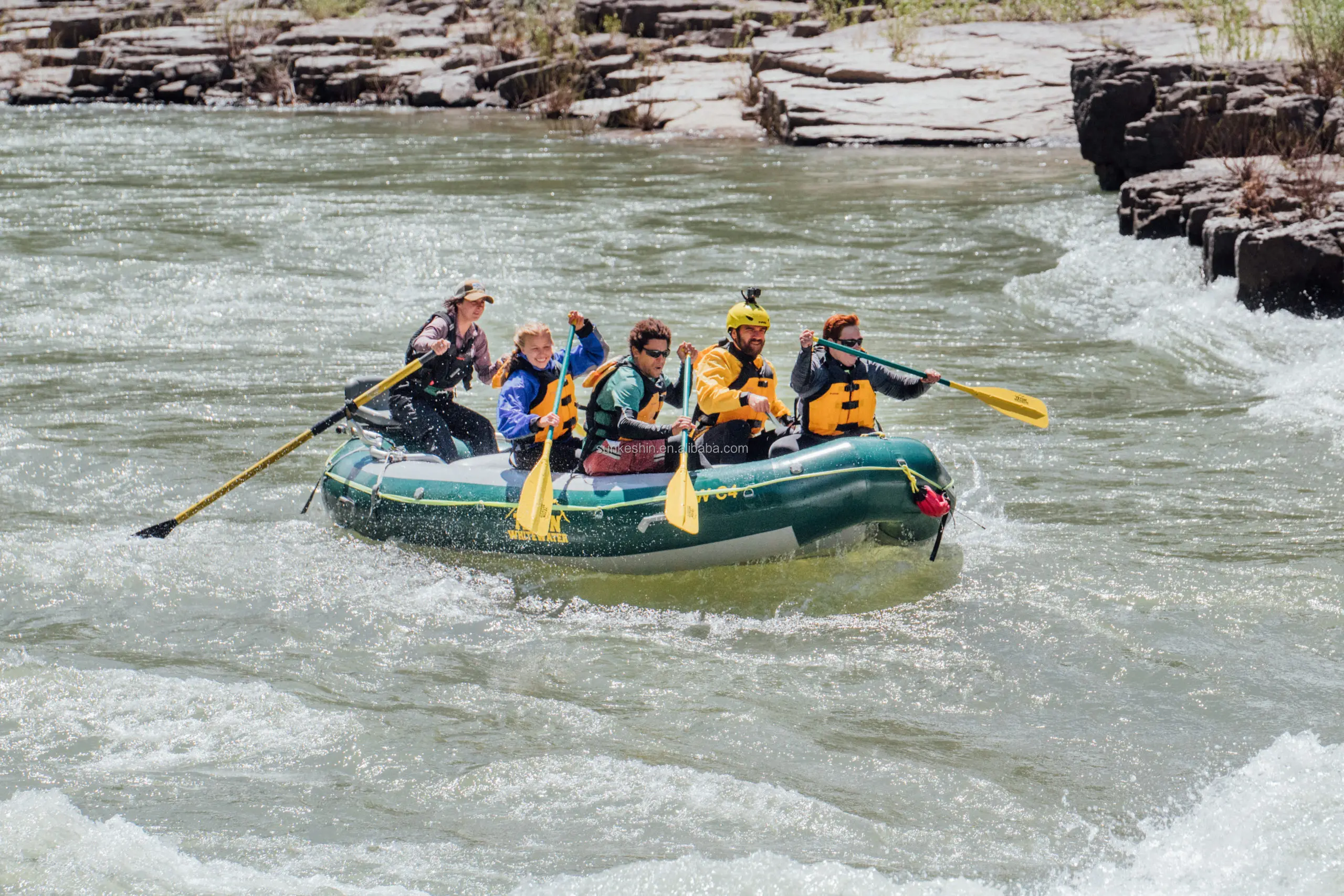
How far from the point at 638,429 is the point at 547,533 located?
0.66 m

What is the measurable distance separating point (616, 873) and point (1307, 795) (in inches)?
91.1

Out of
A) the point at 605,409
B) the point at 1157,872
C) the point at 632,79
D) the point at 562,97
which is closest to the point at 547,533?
the point at 605,409

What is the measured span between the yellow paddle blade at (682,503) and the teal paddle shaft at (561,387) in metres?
0.66

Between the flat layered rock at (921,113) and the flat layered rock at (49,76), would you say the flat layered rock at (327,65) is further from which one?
the flat layered rock at (921,113)

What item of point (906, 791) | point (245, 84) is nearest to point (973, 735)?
point (906, 791)

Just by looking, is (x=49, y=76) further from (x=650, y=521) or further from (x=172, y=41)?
(x=650, y=521)

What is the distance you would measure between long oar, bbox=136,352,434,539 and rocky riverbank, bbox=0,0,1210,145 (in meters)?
13.3

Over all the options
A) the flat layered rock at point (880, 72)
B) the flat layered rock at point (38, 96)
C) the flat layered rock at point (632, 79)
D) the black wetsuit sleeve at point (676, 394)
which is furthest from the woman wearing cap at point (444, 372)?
the flat layered rock at point (38, 96)

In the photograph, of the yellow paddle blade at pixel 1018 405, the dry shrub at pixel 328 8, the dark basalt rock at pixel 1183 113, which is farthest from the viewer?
the dry shrub at pixel 328 8

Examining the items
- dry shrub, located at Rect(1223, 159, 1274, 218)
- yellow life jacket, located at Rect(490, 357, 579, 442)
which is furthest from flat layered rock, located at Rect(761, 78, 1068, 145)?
yellow life jacket, located at Rect(490, 357, 579, 442)

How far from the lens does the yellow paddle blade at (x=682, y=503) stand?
20.4 feet

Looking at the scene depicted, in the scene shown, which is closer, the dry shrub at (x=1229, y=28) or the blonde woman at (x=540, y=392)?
Result: the blonde woman at (x=540, y=392)

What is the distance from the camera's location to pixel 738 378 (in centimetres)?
689

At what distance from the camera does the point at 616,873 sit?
467cm
